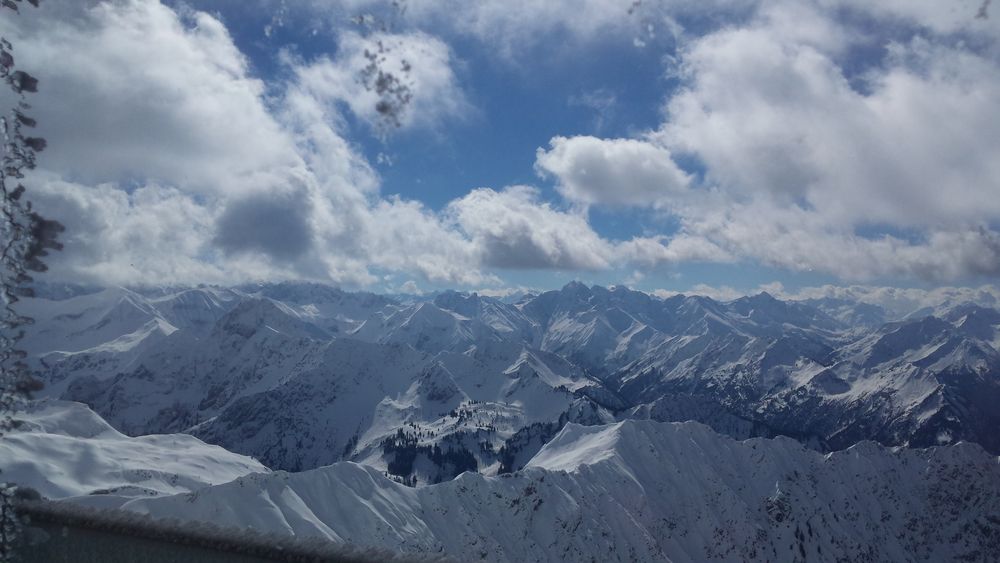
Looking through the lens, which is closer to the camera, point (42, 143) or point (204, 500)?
point (42, 143)

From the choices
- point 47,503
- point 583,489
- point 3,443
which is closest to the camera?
point 47,503

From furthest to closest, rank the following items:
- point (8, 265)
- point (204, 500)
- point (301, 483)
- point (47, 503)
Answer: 1. point (301, 483)
2. point (204, 500)
3. point (47, 503)
4. point (8, 265)

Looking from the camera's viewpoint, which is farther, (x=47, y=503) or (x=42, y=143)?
(x=47, y=503)

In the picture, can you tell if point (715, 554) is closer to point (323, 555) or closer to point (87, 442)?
point (323, 555)

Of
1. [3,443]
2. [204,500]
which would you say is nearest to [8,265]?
[204,500]

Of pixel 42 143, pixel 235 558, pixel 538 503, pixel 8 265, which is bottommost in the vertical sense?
pixel 538 503

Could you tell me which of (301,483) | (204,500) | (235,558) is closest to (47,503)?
(235,558)

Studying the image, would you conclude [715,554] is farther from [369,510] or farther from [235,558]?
[235,558]

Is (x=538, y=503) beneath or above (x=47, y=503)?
beneath

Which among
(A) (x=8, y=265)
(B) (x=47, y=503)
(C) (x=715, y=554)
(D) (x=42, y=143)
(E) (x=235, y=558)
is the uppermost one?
(D) (x=42, y=143)
